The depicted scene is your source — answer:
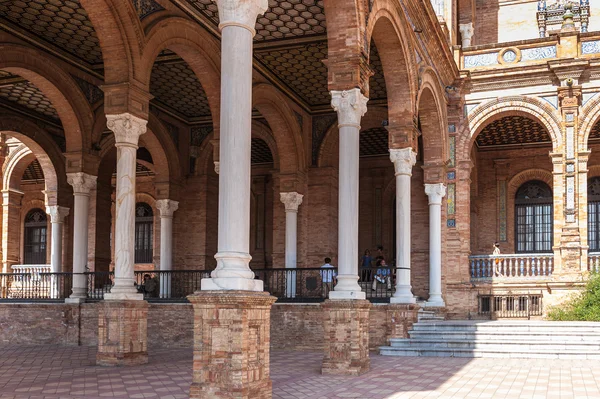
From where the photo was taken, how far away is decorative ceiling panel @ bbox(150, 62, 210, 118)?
16.5m

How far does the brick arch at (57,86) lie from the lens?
46.4 feet

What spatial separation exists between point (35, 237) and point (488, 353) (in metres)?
18.9

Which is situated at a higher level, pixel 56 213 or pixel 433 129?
pixel 433 129

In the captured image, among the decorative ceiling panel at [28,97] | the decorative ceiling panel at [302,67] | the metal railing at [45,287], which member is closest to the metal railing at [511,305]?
the decorative ceiling panel at [302,67]

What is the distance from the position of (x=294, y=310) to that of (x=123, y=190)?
14.7 ft

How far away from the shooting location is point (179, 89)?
18.0 metres

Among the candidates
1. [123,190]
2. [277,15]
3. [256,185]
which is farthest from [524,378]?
[256,185]

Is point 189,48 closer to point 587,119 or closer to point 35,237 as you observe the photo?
point 587,119

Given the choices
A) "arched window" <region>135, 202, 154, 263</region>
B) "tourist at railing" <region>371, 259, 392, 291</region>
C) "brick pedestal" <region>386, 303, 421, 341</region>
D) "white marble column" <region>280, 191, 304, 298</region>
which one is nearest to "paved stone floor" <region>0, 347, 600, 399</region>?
"brick pedestal" <region>386, 303, 421, 341</region>

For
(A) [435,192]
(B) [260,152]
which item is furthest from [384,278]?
(B) [260,152]

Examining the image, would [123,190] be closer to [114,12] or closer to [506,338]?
[114,12]

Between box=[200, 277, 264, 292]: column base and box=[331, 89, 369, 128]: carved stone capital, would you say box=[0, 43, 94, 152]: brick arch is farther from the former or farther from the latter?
box=[200, 277, 264, 292]: column base

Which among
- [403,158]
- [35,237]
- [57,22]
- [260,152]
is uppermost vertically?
[57,22]

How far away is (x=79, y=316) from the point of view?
1564 cm
